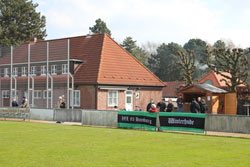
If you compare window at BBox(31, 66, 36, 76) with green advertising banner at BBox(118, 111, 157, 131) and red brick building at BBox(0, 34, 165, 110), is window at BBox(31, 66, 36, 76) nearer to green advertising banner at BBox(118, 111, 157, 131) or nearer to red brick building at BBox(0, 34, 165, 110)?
red brick building at BBox(0, 34, 165, 110)

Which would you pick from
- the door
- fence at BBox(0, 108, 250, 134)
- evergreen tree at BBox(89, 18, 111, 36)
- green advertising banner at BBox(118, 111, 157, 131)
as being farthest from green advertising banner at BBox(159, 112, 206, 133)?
evergreen tree at BBox(89, 18, 111, 36)

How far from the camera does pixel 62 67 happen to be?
3534 cm

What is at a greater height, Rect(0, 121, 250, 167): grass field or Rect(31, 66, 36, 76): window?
Rect(31, 66, 36, 76): window

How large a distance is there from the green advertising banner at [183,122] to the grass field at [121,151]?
161 cm

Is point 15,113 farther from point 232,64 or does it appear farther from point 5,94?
point 232,64

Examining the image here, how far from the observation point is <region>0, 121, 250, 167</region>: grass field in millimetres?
12078

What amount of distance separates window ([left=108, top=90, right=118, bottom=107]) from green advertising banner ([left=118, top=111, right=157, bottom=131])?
42.8 feet

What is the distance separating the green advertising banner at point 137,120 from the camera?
23.5 meters

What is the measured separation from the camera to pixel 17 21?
63.3 meters

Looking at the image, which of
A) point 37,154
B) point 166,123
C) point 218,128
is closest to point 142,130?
point 166,123

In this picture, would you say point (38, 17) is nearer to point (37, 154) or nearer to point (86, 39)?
point (86, 39)

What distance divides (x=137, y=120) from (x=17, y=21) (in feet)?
145

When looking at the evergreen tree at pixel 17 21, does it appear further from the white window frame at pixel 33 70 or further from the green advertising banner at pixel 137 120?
the green advertising banner at pixel 137 120

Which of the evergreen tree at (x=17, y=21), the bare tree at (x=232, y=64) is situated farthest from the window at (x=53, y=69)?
the evergreen tree at (x=17, y=21)
